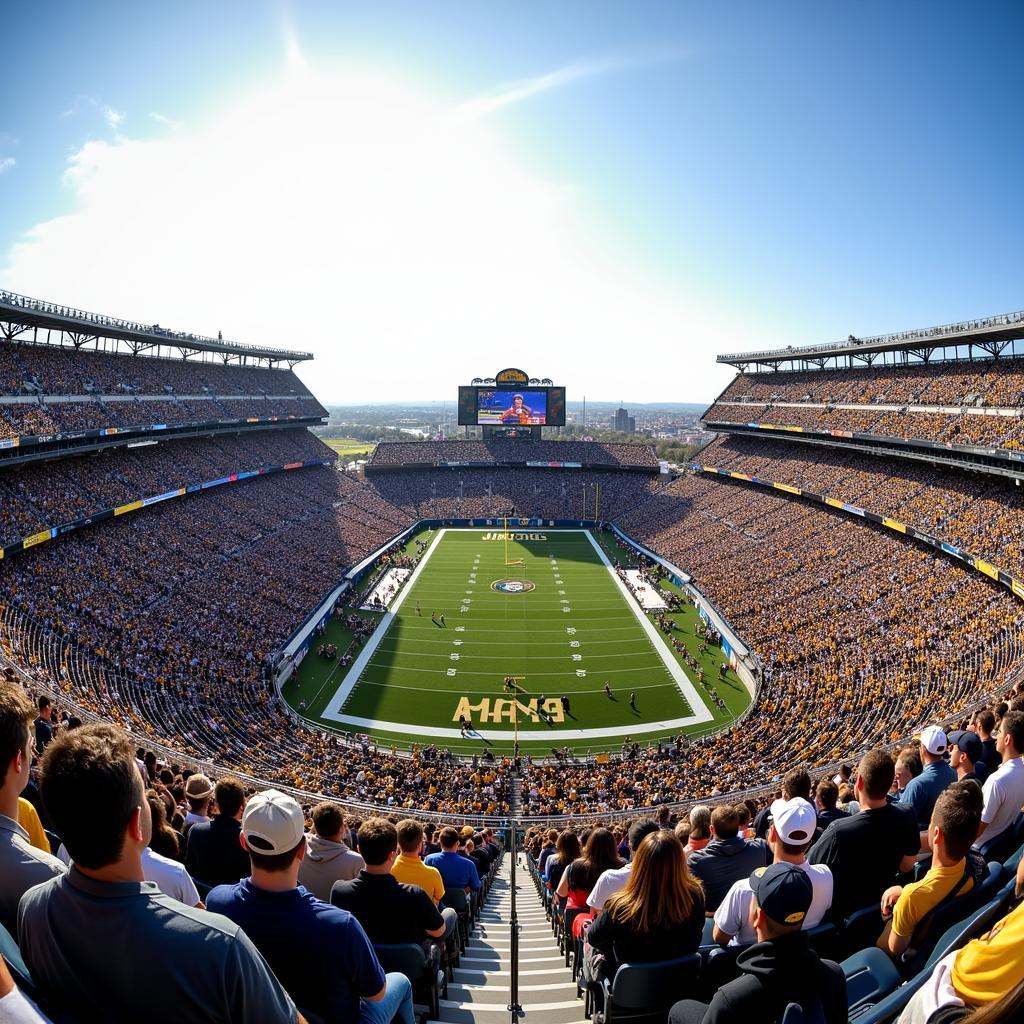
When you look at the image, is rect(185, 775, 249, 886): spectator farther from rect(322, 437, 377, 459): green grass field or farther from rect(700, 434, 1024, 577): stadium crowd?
rect(322, 437, 377, 459): green grass field

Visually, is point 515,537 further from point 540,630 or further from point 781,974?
point 781,974

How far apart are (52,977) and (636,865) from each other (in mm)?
3049

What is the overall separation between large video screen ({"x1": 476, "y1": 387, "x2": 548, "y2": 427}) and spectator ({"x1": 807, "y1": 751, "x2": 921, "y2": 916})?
64827mm

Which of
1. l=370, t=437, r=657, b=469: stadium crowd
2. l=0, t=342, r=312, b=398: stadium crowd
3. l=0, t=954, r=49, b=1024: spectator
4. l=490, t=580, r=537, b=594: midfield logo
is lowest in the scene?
l=490, t=580, r=537, b=594: midfield logo

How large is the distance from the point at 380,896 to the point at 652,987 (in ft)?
5.99

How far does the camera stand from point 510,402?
68.6 meters

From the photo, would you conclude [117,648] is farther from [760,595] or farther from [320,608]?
[760,595]

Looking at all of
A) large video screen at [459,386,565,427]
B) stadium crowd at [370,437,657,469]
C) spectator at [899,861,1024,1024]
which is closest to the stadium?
spectator at [899,861,1024,1024]

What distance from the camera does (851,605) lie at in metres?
29.2

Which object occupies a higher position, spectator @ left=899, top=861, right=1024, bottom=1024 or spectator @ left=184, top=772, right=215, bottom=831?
spectator @ left=899, top=861, right=1024, bottom=1024

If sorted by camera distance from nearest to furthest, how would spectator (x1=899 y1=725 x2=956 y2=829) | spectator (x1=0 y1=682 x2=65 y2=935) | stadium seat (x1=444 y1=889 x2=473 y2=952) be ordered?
spectator (x1=0 y1=682 x2=65 y2=935) < spectator (x1=899 y1=725 x2=956 y2=829) < stadium seat (x1=444 y1=889 x2=473 y2=952)

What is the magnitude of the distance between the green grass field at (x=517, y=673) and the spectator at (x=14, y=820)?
21.7m

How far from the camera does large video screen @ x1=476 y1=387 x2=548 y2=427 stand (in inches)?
2697

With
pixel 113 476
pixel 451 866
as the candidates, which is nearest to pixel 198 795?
pixel 451 866
